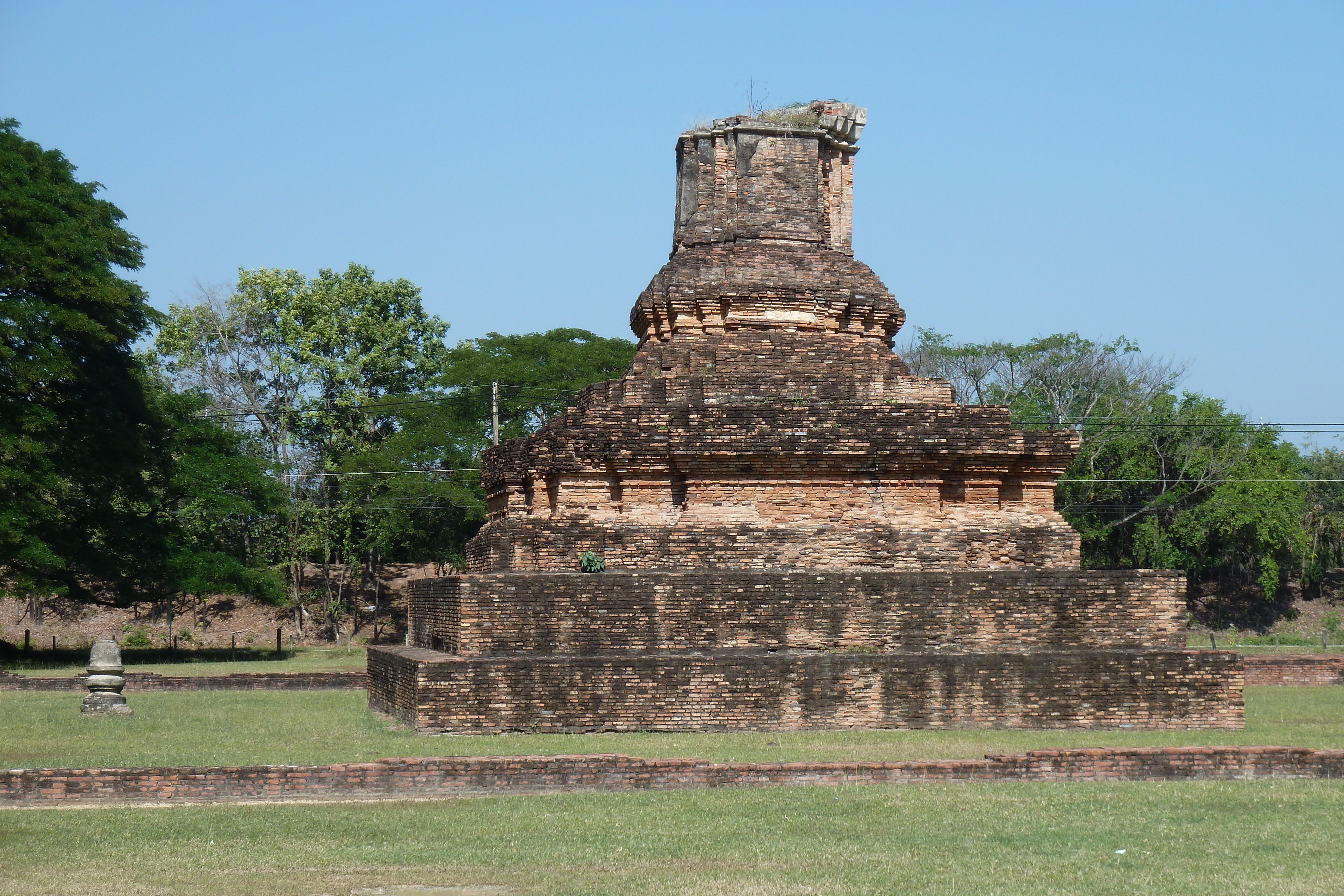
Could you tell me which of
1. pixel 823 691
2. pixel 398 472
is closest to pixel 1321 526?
pixel 398 472

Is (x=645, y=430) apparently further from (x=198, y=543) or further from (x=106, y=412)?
(x=198, y=543)

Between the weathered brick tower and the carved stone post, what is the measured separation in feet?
9.48

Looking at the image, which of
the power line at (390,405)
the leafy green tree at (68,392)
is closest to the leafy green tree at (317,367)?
the power line at (390,405)

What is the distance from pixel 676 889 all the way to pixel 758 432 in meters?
8.35

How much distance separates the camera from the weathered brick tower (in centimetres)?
1354

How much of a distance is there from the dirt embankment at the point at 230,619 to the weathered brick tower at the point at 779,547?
913 inches

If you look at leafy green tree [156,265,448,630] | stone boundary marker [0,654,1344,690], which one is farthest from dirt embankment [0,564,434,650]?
stone boundary marker [0,654,1344,690]

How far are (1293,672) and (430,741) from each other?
50.6 ft

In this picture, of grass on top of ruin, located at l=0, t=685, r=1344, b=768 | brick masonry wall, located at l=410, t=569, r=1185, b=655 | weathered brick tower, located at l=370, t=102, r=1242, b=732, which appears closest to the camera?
grass on top of ruin, located at l=0, t=685, r=1344, b=768

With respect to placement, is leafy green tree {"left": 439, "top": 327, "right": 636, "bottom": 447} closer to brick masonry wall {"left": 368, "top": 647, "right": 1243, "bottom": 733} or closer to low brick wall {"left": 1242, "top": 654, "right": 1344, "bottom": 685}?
low brick wall {"left": 1242, "top": 654, "right": 1344, "bottom": 685}

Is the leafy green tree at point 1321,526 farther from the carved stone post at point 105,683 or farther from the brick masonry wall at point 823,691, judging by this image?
the carved stone post at point 105,683

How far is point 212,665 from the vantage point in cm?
2750

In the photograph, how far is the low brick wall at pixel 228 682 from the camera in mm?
20672

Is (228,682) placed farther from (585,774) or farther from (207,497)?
(585,774)
